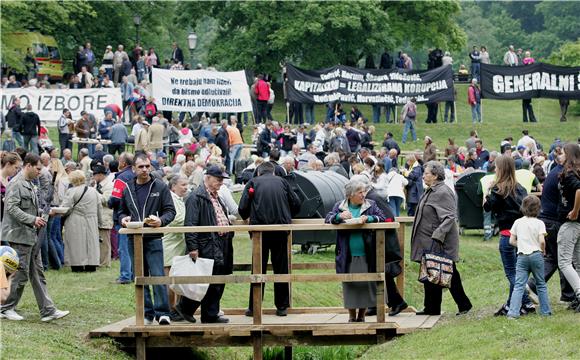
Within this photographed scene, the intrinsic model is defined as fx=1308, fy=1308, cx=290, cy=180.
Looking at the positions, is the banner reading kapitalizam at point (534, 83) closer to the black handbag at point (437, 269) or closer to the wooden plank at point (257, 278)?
the black handbag at point (437, 269)

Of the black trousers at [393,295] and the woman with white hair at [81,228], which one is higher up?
the woman with white hair at [81,228]

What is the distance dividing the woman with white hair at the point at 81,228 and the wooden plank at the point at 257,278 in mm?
6933

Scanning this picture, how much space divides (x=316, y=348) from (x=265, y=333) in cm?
369

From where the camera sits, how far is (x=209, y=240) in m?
15.8

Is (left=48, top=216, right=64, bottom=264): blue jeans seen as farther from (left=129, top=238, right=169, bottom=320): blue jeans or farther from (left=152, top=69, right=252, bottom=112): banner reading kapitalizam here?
(left=152, top=69, right=252, bottom=112): banner reading kapitalizam

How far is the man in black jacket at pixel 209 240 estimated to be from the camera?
15.7 metres

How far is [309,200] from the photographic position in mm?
25219

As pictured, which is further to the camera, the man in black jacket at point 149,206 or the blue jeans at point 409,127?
the blue jeans at point 409,127

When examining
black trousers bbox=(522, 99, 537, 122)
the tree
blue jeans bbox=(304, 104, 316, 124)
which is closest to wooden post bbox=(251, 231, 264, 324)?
blue jeans bbox=(304, 104, 316, 124)

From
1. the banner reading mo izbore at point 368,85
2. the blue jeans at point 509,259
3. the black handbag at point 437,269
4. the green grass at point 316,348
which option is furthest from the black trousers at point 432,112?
the black handbag at point 437,269

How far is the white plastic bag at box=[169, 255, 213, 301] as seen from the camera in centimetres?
1563

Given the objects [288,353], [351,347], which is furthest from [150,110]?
[288,353]

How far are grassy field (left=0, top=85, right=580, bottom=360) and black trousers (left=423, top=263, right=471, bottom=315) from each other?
0.62 feet

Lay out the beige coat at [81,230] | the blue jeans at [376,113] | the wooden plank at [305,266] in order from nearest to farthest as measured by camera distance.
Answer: the wooden plank at [305,266], the beige coat at [81,230], the blue jeans at [376,113]
